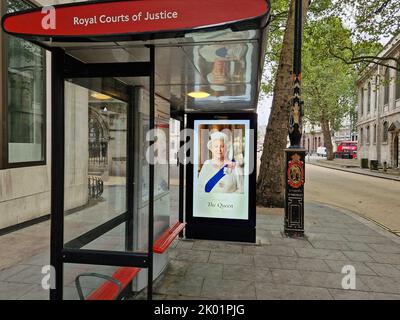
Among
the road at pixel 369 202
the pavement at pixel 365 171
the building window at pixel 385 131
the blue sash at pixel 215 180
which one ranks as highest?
the building window at pixel 385 131

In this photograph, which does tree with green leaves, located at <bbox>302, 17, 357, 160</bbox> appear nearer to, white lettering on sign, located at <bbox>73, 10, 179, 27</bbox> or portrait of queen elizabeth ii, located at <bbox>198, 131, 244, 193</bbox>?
portrait of queen elizabeth ii, located at <bbox>198, 131, 244, 193</bbox>

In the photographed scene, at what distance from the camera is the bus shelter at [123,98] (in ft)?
7.15

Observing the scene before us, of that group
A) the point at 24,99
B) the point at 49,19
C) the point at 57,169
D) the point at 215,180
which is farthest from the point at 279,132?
the point at 49,19

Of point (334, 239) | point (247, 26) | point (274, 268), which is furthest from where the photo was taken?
point (334, 239)

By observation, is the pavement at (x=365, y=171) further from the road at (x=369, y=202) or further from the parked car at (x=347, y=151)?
the parked car at (x=347, y=151)

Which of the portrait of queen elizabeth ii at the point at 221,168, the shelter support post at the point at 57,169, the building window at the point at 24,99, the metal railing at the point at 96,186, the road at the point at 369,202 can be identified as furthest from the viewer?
the road at the point at 369,202

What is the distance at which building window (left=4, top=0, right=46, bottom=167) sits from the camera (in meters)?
6.58

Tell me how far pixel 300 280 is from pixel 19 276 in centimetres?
357

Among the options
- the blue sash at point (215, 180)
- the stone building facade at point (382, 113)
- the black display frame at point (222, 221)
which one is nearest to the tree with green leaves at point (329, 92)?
the stone building facade at point (382, 113)

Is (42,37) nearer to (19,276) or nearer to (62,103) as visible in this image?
(62,103)

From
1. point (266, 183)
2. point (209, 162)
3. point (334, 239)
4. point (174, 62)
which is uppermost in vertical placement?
point (174, 62)

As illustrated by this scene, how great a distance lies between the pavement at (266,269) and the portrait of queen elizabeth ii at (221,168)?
40.1 inches
